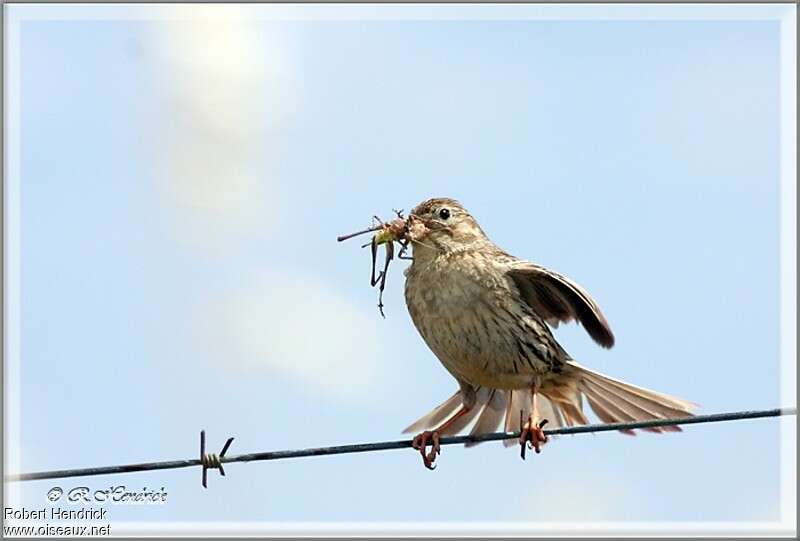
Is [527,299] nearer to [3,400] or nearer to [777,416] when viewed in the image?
[777,416]

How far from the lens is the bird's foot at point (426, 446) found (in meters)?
8.66

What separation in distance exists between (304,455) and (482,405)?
3.17 m

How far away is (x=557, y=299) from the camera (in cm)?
905

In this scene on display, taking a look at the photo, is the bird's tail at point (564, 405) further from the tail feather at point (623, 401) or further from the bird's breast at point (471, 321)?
the bird's breast at point (471, 321)

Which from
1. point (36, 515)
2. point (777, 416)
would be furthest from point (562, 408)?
point (36, 515)

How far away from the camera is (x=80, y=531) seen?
24.9ft

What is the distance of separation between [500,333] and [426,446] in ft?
2.74

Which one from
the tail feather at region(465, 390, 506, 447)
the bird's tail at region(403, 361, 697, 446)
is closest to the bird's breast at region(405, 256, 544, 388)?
the bird's tail at region(403, 361, 697, 446)

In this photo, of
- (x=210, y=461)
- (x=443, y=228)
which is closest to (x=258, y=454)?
(x=210, y=461)

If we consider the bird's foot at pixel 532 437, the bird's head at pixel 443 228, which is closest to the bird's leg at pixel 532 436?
the bird's foot at pixel 532 437

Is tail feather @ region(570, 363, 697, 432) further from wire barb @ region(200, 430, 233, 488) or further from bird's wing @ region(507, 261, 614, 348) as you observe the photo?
wire barb @ region(200, 430, 233, 488)

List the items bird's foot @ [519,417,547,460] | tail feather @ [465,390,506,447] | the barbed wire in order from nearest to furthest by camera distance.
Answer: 1. the barbed wire
2. bird's foot @ [519,417,547,460]
3. tail feather @ [465,390,506,447]

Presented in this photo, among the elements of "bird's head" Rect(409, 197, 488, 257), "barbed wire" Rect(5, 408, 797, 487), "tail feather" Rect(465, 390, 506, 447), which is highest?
"bird's head" Rect(409, 197, 488, 257)

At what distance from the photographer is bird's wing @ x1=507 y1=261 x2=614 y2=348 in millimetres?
8711
